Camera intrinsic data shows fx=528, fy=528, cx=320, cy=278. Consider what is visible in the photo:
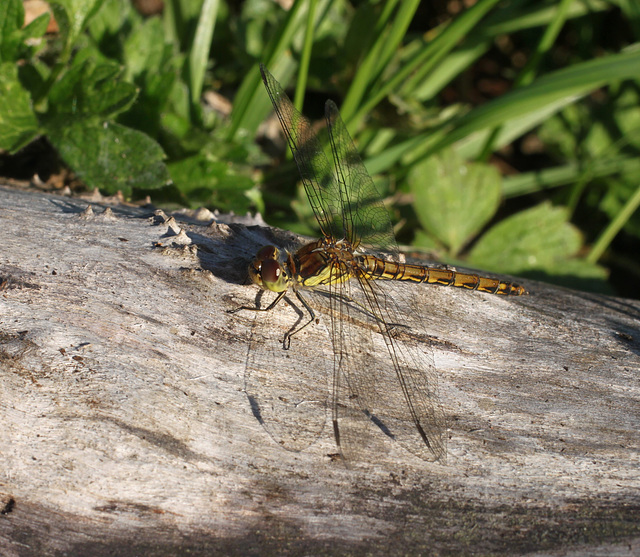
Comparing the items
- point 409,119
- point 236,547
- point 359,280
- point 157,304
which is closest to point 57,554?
point 236,547

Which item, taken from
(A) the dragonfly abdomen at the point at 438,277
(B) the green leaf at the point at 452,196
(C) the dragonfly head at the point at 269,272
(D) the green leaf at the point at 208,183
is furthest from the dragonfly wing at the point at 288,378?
(B) the green leaf at the point at 452,196

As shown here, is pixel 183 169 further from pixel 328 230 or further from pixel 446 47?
pixel 446 47

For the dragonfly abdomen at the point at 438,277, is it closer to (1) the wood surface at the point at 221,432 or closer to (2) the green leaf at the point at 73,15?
(1) the wood surface at the point at 221,432

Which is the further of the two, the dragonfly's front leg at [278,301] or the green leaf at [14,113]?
the green leaf at [14,113]

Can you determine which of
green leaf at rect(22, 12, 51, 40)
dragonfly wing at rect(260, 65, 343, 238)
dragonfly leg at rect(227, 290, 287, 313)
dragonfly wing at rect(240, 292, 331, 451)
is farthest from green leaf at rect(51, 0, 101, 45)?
dragonfly wing at rect(240, 292, 331, 451)

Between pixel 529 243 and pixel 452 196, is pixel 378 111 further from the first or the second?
pixel 529 243
